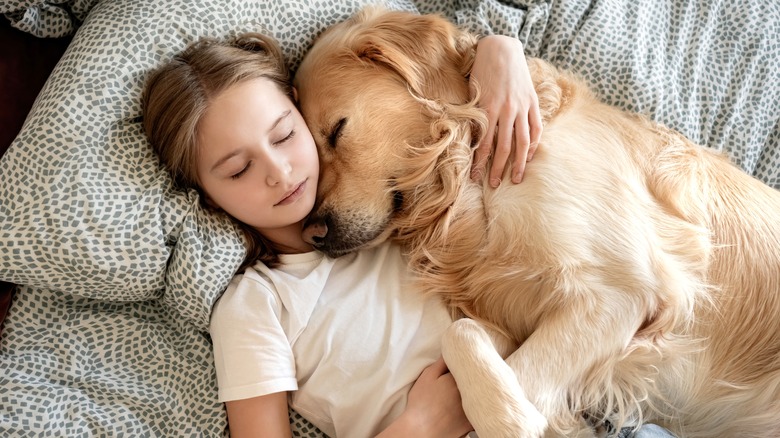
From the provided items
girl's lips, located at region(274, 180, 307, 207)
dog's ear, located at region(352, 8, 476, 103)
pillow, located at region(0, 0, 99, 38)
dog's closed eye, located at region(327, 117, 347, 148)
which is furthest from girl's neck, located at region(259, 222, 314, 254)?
pillow, located at region(0, 0, 99, 38)

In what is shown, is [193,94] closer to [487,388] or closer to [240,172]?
[240,172]

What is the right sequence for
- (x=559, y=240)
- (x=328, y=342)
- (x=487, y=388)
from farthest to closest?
(x=328, y=342), (x=559, y=240), (x=487, y=388)

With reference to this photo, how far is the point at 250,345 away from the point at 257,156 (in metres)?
0.54

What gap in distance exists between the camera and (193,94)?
1843 mm

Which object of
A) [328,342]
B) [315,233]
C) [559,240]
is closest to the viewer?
[559,240]

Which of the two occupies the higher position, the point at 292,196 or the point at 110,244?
the point at 292,196

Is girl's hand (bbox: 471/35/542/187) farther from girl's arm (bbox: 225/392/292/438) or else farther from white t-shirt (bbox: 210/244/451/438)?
girl's arm (bbox: 225/392/292/438)

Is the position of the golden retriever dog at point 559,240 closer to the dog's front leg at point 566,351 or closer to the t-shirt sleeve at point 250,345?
the dog's front leg at point 566,351

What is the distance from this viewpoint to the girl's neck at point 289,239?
2.05m

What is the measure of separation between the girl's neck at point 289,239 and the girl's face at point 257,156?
5.3 inches

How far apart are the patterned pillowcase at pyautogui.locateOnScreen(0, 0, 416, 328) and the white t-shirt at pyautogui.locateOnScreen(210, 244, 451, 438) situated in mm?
144

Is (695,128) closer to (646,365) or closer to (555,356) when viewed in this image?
(646,365)

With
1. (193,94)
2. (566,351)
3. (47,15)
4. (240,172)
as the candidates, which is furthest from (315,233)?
(47,15)

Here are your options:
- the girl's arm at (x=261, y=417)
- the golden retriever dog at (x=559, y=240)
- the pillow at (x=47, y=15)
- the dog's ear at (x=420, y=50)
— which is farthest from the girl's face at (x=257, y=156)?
the pillow at (x=47, y=15)
